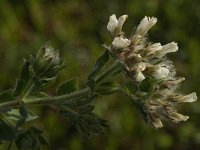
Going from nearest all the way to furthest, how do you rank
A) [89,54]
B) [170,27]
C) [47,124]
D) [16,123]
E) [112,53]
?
[112,53] → [16,123] → [47,124] → [89,54] → [170,27]

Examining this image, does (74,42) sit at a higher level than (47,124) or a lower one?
higher

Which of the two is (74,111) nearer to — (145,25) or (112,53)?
(112,53)

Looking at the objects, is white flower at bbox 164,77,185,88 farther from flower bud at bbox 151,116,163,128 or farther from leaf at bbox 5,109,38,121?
leaf at bbox 5,109,38,121

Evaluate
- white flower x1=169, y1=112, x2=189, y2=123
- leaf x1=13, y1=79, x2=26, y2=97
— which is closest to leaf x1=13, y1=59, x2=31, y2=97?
leaf x1=13, y1=79, x2=26, y2=97

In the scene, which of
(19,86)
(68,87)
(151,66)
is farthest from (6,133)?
(151,66)

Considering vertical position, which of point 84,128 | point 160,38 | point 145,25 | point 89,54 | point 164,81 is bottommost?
point 84,128

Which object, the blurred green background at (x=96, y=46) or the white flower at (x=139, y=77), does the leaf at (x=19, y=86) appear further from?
the blurred green background at (x=96, y=46)

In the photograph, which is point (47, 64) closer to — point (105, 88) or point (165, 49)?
point (105, 88)

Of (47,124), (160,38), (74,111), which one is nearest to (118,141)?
(47,124)

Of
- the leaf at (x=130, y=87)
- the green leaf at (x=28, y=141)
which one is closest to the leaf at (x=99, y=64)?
the leaf at (x=130, y=87)
